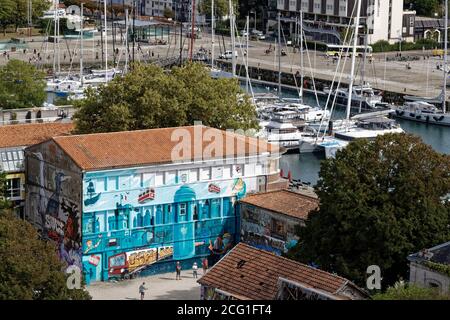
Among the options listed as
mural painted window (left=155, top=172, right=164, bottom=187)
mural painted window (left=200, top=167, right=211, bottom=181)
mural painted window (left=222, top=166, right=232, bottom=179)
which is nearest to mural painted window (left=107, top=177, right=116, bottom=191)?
mural painted window (left=155, top=172, right=164, bottom=187)

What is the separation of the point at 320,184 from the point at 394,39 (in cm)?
6615

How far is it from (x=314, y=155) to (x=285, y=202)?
77.3 feet

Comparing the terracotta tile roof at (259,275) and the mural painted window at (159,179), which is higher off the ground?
the mural painted window at (159,179)

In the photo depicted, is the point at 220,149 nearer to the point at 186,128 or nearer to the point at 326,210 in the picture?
the point at 186,128

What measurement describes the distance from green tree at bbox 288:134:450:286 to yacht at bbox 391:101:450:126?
37.9 m

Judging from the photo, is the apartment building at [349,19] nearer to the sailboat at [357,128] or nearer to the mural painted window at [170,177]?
the sailboat at [357,128]

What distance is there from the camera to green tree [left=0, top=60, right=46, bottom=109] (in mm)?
56812

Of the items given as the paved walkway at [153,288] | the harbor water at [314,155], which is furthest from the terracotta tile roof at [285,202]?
the harbor water at [314,155]

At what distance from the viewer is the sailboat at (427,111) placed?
71750 millimetres

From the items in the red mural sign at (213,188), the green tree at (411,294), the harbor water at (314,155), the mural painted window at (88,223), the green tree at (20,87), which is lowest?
the harbor water at (314,155)

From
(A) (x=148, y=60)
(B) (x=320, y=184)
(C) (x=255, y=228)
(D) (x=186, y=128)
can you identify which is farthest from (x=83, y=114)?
(A) (x=148, y=60)

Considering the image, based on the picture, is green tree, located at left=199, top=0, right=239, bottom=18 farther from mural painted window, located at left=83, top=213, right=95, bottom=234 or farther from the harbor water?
mural painted window, located at left=83, top=213, right=95, bottom=234

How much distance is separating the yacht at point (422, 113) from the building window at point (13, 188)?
35.4 m

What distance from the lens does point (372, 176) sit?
33500mm
